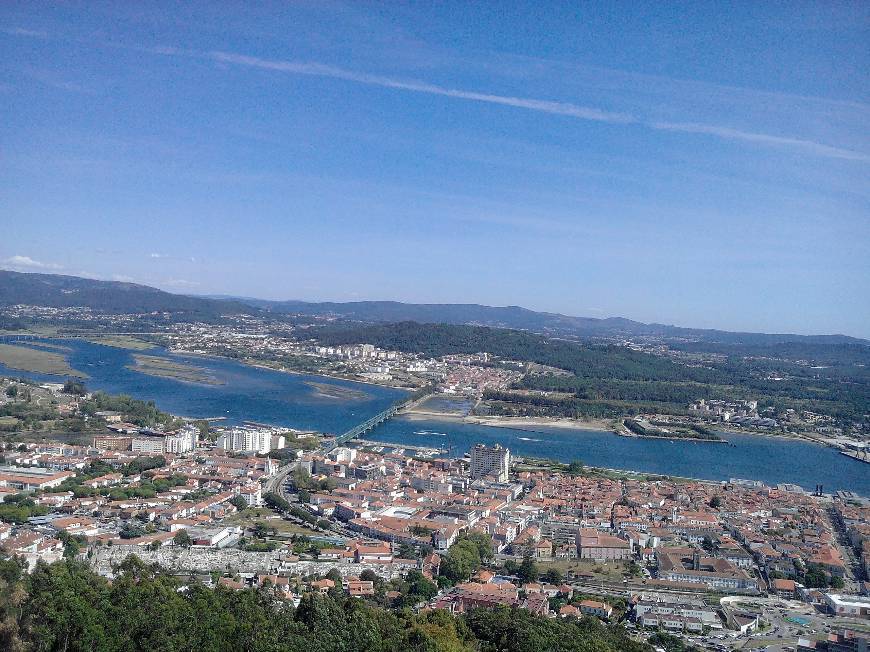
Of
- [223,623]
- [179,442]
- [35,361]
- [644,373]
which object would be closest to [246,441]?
[179,442]

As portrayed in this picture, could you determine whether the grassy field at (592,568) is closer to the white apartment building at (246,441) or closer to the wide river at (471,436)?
the wide river at (471,436)

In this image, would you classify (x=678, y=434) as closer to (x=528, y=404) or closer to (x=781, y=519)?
(x=528, y=404)

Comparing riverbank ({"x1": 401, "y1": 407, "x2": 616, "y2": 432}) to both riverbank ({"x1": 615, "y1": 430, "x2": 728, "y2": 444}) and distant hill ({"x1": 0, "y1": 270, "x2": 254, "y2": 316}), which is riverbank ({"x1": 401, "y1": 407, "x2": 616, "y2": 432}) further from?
distant hill ({"x1": 0, "y1": 270, "x2": 254, "y2": 316})

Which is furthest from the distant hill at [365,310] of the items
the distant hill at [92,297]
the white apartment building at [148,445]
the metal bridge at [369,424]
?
the white apartment building at [148,445]

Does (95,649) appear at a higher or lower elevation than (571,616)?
higher

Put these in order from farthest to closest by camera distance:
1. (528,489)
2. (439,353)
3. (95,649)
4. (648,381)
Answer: (439,353)
(648,381)
(528,489)
(95,649)

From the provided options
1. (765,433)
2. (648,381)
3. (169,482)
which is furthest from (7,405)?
(648,381)

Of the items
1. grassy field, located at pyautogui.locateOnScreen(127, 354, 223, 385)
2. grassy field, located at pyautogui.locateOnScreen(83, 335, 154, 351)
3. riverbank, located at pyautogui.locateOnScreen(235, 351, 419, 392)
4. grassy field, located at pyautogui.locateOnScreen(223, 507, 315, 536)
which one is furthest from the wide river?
grassy field, located at pyautogui.locateOnScreen(83, 335, 154, 351)
